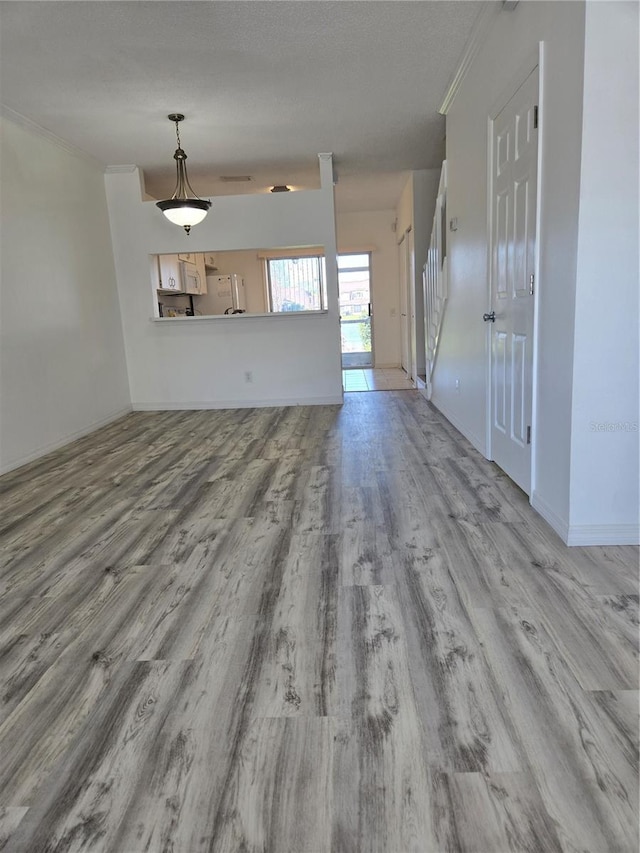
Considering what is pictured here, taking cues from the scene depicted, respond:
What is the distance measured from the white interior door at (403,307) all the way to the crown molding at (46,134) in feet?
14.2

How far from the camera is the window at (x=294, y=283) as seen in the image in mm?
9586

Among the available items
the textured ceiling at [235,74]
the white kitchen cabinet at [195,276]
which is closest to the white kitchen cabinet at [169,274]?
the white kitchen cabinet at [195,276]

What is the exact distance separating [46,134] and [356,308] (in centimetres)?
586

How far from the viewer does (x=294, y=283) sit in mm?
9664

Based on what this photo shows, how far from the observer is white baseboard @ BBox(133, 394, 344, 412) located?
20.1ft

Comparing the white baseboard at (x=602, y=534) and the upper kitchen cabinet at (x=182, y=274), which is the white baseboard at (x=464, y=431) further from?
the upper kitchen cabinet at (x=182, y=274)

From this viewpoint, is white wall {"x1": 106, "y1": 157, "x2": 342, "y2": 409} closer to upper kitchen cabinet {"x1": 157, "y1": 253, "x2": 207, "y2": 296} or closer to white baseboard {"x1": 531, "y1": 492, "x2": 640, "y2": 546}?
upper kitchen cabinet {"x1": 157, "y1": 253, "x2": 207, "y2": 296}

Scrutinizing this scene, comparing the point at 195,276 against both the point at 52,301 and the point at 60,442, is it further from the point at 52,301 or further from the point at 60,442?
the point at 60,442

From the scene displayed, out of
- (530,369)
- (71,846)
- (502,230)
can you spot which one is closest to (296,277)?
(502,230)

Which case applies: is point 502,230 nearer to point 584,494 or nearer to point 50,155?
point 584,494

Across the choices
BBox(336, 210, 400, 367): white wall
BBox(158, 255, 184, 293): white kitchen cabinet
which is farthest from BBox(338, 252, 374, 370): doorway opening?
BBox(158, 255, 184, 293): white kitchen cabinet

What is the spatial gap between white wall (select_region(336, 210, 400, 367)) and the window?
91 cm

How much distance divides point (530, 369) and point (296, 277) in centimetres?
766

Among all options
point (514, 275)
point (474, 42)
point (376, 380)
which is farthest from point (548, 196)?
point (376, 380)
